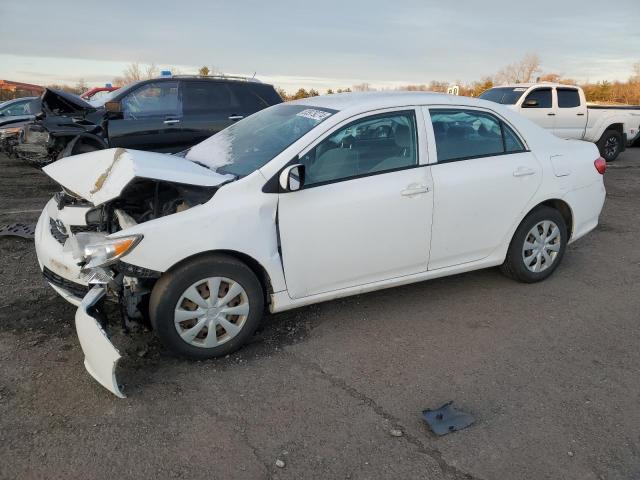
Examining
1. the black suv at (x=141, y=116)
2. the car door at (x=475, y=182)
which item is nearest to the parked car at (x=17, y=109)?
the black suv at (x=141, y=116)

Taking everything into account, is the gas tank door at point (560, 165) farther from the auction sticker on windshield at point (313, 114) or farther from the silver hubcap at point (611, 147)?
the silver hubcap at point (611, 147)

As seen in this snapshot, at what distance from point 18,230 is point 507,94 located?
35.2 ft

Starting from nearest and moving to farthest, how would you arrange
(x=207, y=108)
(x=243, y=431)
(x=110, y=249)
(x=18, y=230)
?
(x=243, y=431)
(x=110, y=249)
(x=18, y=230)
(x=207, y=108)

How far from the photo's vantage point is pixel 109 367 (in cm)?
289

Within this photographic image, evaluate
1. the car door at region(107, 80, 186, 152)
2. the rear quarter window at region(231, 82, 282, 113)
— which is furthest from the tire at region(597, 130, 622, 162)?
the car door at region(107, 80, 186, 152)

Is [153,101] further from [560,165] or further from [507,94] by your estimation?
[507,94]

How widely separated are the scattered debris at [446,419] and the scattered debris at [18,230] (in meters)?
4.60

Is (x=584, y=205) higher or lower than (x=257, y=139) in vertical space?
lower

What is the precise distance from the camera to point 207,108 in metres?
8.45

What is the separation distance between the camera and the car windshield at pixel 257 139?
12.0ft

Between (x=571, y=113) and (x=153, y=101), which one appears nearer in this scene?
(x=153, y=101)

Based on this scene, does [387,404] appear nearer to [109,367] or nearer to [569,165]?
[109,367]

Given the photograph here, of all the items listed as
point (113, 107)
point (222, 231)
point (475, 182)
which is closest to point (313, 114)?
point (222, 231)

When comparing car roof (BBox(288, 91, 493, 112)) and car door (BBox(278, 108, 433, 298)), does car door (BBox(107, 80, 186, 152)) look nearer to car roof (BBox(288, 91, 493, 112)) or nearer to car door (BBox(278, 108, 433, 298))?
car roof (BBox(288, 91, 493, 112))
